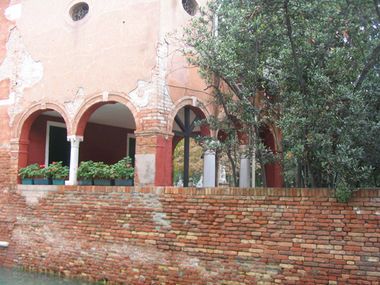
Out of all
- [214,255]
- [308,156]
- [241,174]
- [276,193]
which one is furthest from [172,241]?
[241,174]

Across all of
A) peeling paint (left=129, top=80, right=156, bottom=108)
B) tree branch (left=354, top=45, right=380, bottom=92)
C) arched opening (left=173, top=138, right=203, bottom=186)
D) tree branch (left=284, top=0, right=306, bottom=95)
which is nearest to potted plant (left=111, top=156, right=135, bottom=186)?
peeling paint (left=129, top=80, right=156, bottom=108)

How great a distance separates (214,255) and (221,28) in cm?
393

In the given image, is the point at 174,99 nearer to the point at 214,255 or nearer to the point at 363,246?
the point at 214,255

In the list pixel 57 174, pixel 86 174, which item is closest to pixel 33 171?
pixel 57 174

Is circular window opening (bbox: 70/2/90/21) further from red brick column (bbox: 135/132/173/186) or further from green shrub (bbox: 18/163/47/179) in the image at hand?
green shrub (bbox: 18/163/47/179)

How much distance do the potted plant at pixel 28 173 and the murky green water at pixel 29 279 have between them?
7.03 feet

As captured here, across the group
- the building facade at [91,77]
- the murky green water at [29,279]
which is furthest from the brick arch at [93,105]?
the murky green water at [29,279]

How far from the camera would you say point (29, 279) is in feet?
32.4

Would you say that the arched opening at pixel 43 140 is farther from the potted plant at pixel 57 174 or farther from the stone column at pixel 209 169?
the stone column at pixel 209 169

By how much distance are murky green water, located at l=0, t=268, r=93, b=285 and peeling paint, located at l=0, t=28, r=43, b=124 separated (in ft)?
12.2

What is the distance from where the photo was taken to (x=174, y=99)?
1052cm

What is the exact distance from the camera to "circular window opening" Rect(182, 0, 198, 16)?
36.9 feet

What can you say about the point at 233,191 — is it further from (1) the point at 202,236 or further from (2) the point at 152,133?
(2) the point at 152,133

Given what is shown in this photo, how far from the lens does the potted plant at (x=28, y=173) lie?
460 inches
